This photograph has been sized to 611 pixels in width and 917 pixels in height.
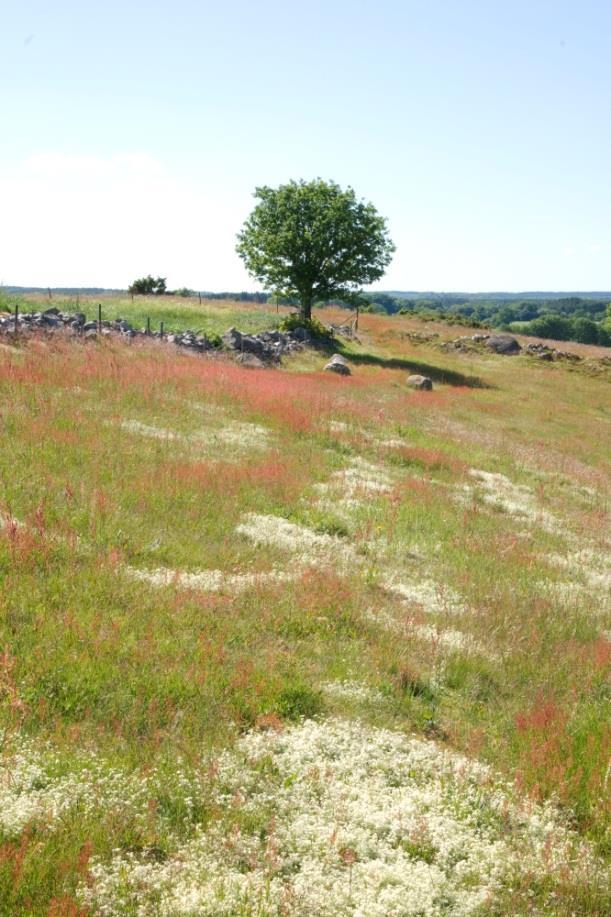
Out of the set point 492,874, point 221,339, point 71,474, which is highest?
point 221,339

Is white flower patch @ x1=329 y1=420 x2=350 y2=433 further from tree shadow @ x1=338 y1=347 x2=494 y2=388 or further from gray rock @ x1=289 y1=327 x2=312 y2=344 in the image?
gray rock @ x1=289 y1=327 x2=312 y2=344

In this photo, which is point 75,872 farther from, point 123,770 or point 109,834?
point 123,770

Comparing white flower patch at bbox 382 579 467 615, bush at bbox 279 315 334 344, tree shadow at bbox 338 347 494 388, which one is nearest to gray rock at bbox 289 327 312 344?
bush at bbox 279 315 334 344

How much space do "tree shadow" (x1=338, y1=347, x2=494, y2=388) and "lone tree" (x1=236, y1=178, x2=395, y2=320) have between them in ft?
16.4

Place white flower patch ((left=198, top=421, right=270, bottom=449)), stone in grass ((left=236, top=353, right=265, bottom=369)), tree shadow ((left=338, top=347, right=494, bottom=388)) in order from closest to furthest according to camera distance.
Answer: white flower patch ((left=198, top=421, right=270, bottom=449)), stone in grass ((left=236, top=353, right=265, bottom=369)), tree shadow ((left=338, top=347, right=494, bottom=388))

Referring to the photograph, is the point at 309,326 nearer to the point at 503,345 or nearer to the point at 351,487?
the point at 503,345

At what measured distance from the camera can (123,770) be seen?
19.4ft

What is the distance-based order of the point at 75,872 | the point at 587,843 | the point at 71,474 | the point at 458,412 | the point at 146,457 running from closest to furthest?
the point at 75,872
the point at 587,843
the point at 71,474
the point at 146,457
the point at 458,412

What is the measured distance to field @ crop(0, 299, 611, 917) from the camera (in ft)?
17.3

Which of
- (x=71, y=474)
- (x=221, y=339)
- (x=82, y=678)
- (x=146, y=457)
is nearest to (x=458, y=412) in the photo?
(x=221, y=339)

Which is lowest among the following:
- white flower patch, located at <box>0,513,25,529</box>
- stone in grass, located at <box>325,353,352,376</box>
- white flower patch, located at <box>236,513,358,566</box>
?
white flower patch, located at <box>236,513,358,566</box>

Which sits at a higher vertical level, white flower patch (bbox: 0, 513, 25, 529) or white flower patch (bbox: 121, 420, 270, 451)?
white flower patch (bbox: 121, 420, 270, 451)

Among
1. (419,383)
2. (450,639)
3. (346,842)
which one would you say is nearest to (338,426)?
(450,639)

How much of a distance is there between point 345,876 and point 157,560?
5.88m
